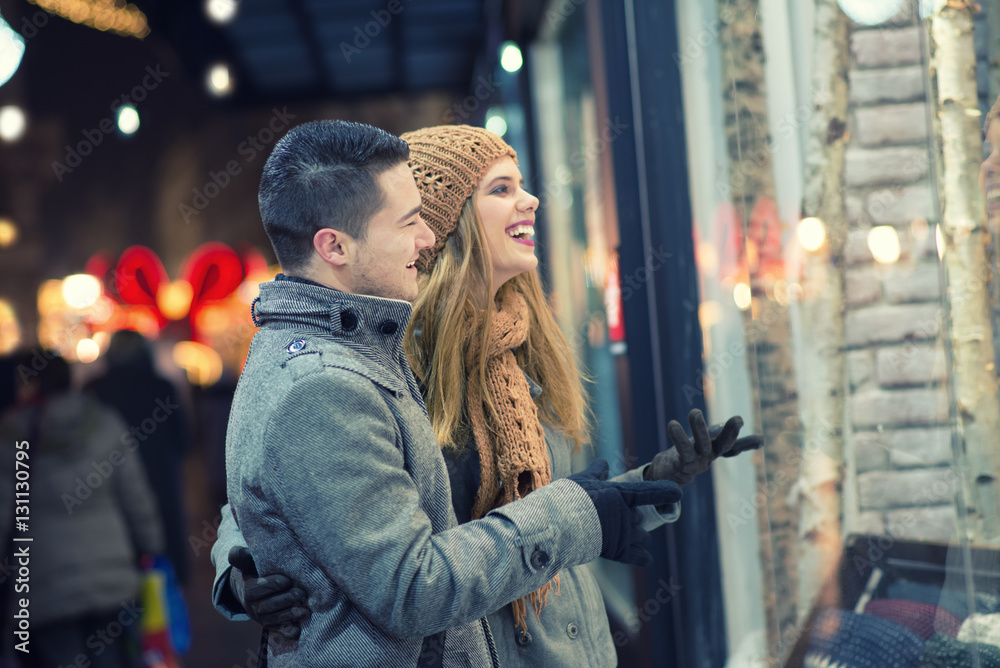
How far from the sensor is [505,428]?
1438 mm

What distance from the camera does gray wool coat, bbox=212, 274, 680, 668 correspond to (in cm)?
135

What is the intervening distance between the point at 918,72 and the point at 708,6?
1.11m

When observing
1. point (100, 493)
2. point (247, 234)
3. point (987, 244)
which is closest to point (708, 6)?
point (987, 244)

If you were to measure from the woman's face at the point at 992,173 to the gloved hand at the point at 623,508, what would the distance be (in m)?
0.69

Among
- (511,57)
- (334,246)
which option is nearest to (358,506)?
(334,246)

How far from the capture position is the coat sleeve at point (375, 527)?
91cm

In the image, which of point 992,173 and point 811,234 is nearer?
point 992,173

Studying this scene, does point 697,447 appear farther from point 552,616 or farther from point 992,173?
point 992,173

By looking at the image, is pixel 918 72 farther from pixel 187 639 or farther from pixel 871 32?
pixel 187 639

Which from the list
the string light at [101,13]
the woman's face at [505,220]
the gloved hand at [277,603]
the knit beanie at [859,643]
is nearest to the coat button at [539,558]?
the gloved hand at [277,603]

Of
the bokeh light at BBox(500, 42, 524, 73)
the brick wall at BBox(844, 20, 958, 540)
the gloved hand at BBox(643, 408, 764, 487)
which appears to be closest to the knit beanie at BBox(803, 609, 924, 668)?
the brick wall at BBox(844, 20, 958, 540)

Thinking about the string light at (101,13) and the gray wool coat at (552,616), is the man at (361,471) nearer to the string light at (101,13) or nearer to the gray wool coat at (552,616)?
the gray wool coat at (552,616)

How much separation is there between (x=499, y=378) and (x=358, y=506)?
2.06 ft

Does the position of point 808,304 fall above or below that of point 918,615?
above
